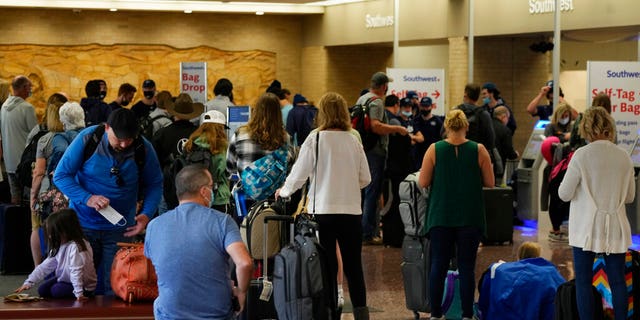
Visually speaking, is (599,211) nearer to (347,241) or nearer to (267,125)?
(347,241)

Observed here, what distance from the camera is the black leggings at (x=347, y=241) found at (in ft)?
23.6

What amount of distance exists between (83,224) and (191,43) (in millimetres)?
15987

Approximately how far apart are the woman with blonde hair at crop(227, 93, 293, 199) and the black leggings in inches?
23.1

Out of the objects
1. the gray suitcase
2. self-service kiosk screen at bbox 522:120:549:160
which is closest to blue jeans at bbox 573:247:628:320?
the gray suitcase

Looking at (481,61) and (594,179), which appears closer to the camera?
(594,179)

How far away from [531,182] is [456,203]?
6.58 m

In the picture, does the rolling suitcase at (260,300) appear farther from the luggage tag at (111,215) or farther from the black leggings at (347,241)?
the luggage tag at (111,215)

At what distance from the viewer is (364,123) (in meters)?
10.9

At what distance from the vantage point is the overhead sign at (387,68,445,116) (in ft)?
45.9

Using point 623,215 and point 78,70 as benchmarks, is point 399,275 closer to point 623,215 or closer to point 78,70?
point 623,215

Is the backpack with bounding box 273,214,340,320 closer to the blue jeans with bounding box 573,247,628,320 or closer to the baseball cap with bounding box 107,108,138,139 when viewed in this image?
the baseball cap with bounding box 107,108,138,139

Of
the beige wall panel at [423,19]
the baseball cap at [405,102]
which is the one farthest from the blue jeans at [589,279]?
the beige wall panel at [423,19]

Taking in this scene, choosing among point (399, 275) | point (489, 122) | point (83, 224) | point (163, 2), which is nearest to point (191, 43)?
point (163, 2)

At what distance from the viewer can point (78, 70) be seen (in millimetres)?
21891
